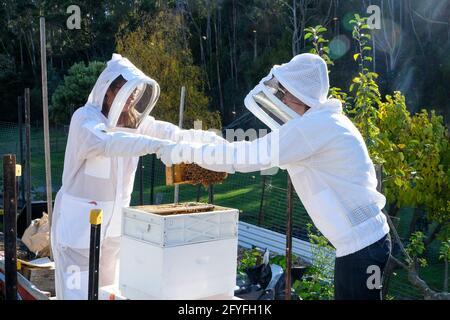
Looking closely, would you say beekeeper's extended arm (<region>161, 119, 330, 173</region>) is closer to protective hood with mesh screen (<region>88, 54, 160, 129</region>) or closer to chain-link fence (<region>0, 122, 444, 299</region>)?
protective hood with mesh screen (<region>88, 54, 160, 129</region>)

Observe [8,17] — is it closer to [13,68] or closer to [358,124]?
[13,68]

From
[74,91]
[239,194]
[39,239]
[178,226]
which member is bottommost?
[239,194]

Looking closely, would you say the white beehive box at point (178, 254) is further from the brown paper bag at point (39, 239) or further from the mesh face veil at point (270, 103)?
the brown paper bag at point (39, 239)

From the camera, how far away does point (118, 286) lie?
305 centimetres

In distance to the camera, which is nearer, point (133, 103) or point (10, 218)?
point (10, 218)

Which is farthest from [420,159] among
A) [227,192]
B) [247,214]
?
[227,192]

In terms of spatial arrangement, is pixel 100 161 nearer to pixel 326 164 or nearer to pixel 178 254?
pixel 178 254

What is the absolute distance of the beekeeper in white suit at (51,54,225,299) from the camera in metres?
3.49

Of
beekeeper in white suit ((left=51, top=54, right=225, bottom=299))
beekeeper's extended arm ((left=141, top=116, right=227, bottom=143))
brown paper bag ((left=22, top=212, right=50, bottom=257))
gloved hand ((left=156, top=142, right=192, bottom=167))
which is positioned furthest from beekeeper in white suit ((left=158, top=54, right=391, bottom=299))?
brown paper bag ((left=22, top=212, right=50, bottom=257))

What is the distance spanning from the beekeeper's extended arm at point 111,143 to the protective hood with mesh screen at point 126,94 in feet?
0.60

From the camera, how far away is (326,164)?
2875 mm

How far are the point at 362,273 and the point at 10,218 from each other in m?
1.85

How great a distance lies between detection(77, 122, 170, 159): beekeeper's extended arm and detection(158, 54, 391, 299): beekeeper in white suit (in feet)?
1.23

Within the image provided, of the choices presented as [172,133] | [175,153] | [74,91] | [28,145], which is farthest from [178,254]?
[74,91]
